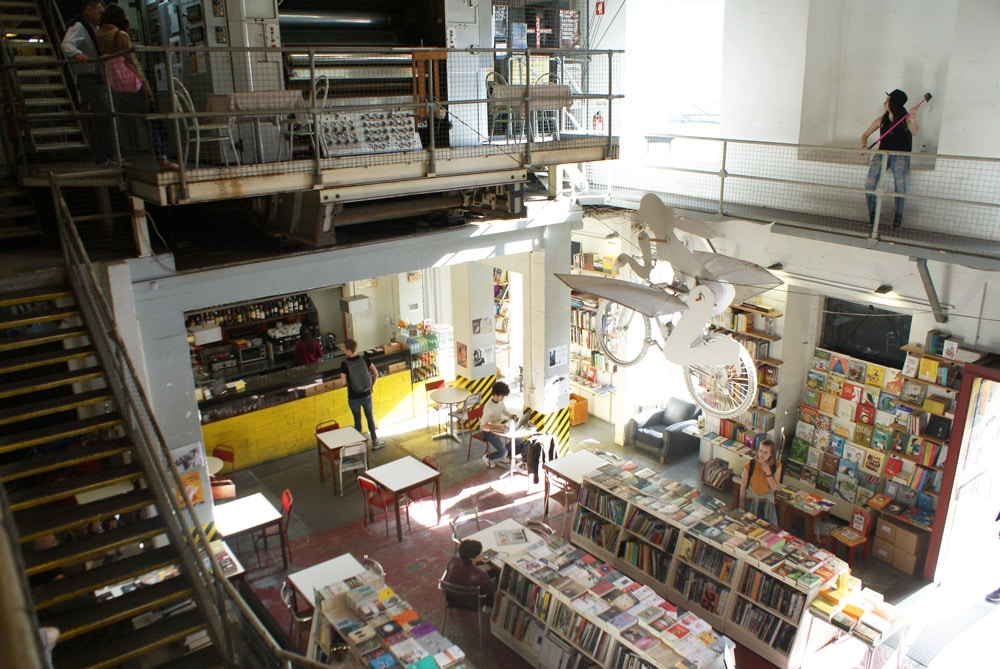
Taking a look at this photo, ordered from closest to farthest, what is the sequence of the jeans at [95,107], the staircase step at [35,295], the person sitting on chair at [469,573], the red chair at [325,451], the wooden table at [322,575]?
the staircase step at [35,295] < the wooden table at [322,575] < the person sitting on chair at [469,573] < the jeans at [95,107] < the red chair at [325,451]

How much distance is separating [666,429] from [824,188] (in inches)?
159

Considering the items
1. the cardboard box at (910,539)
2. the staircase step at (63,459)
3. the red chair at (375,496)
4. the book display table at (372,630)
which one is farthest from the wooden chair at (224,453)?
the cardboard box at (910,539)

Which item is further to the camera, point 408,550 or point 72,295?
point 408,550

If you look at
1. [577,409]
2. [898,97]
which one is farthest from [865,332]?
[577,409]

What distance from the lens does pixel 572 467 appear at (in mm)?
9445

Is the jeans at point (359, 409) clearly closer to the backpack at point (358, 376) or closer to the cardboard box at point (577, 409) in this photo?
the backpack at point (358, 376)

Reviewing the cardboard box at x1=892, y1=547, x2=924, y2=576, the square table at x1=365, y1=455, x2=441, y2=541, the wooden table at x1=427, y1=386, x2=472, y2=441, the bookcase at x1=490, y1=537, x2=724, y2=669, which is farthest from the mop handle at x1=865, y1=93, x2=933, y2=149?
the wooden table at x1=427, y1=386, x2=472, y2=441

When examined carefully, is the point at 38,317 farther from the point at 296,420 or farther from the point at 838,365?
the point at 838,365

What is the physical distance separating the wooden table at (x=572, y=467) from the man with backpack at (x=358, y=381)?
299 cm

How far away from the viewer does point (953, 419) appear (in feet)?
26.7

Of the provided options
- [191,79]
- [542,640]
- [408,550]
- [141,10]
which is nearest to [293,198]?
[191,79]

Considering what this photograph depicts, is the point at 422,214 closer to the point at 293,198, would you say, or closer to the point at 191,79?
the point at 293,198

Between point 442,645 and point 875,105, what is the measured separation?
7.56 meters

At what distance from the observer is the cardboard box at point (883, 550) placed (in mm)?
8820
